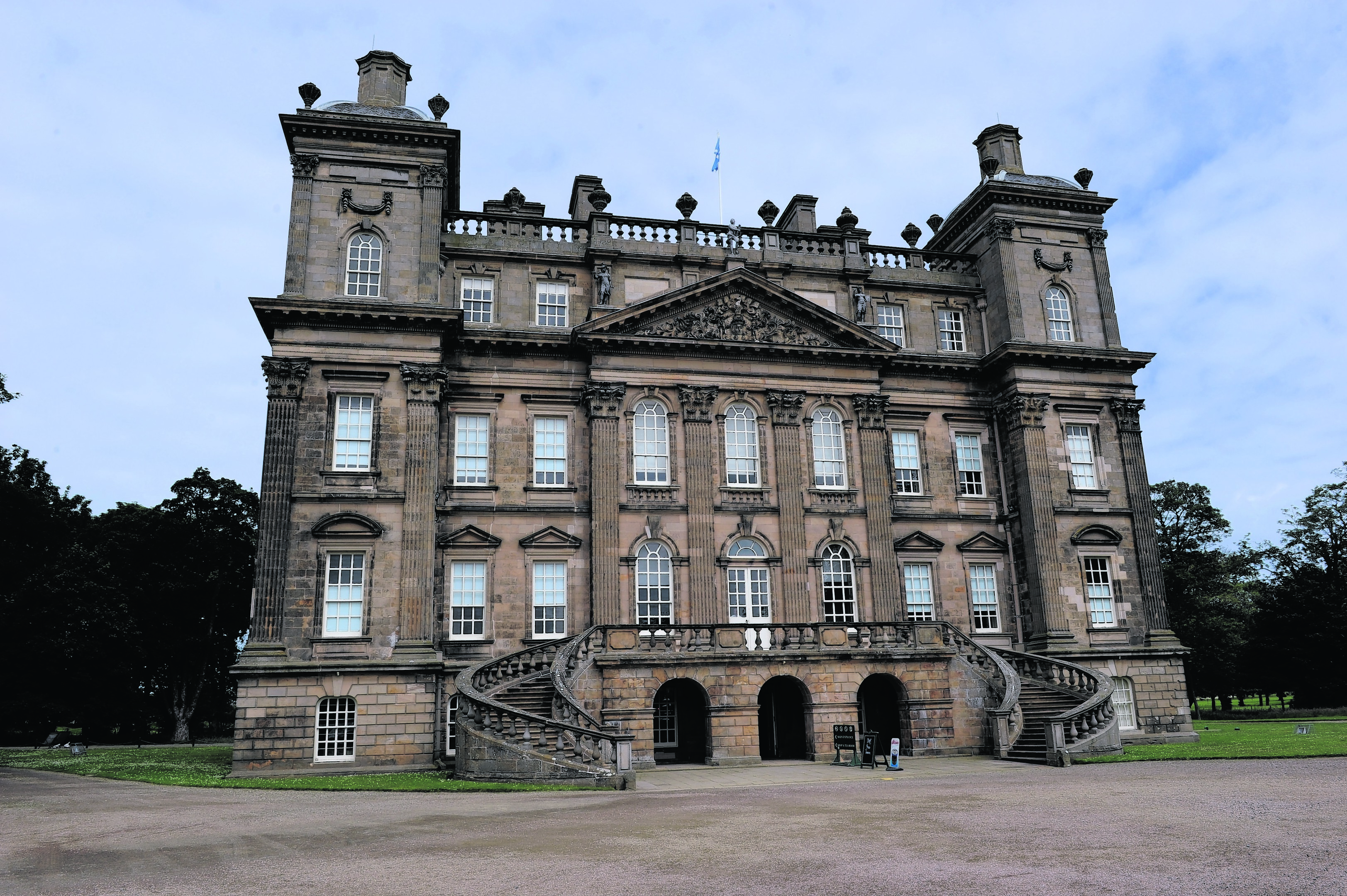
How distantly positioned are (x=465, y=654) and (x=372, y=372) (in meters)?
9.70

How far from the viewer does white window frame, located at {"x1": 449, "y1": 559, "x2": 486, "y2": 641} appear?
98.0 feet

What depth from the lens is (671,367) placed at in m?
32.9

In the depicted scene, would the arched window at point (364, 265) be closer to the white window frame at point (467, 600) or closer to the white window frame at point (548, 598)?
the white window frame at point (467, 600)

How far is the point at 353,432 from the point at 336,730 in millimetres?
9242

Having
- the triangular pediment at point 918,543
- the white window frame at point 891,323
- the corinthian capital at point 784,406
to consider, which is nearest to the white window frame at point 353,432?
the corinthian capital at point 784,406

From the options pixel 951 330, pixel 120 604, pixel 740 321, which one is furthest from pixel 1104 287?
pixel 120 604

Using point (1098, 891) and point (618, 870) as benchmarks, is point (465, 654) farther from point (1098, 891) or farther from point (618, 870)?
point (1098, 891)

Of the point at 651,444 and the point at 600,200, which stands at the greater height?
the point at 600,200

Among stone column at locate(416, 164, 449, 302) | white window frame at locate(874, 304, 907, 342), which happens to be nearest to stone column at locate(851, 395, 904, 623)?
white window frame at locate(874, 304, 907, 342)

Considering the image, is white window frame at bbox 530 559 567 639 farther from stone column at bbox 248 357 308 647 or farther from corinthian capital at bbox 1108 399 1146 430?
corinthian capital at bbox 1108 399 1146 430

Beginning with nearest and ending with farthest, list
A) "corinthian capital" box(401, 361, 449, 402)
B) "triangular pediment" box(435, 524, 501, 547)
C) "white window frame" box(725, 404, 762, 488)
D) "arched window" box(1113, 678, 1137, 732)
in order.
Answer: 1. "corinthian capital" box(401, 361, 449, 402)
2. "triangular pediment" box(435, 524, 501, 547)
3. "arched window" box(1113, 678, 1137, 732)
4. "white window frame" box(725, 404, 762, 488)

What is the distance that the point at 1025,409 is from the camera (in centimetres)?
3491

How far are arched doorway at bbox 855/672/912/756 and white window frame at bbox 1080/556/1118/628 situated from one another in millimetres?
8369

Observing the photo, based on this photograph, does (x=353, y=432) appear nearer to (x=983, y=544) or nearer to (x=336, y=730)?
(x=336, y=730)
